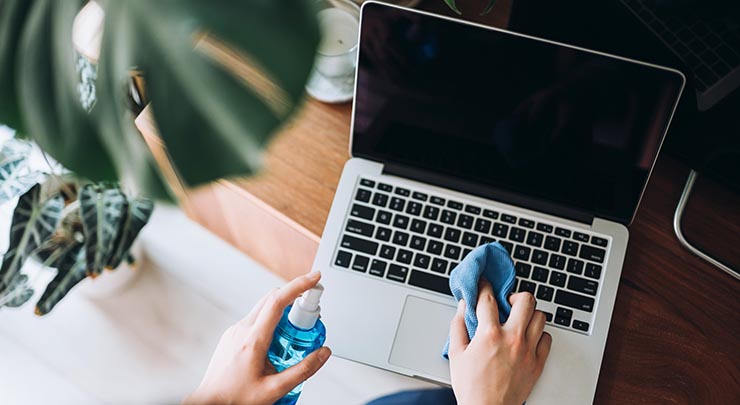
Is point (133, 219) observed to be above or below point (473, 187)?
below

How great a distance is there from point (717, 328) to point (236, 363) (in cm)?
52

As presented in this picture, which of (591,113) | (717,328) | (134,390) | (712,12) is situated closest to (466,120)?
(591,113)

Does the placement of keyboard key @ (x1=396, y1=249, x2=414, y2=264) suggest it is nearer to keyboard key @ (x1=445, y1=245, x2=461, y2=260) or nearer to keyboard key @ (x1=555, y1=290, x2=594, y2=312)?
keyboard key @ (x1=445, y1=245, x2=461, y2=260)

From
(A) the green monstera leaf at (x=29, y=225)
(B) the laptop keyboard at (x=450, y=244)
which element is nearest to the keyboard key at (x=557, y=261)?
(B) the laptop keyboard at (x=450, y=244)

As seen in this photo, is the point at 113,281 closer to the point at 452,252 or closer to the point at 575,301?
the point at 452,252

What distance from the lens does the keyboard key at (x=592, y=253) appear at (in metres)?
0.82

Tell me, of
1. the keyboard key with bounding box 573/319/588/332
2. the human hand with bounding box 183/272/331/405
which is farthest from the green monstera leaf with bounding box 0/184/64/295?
the keyboard key with bounding box 573/319/588/332

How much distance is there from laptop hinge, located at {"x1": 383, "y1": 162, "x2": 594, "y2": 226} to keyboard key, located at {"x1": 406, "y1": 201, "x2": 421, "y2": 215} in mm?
29

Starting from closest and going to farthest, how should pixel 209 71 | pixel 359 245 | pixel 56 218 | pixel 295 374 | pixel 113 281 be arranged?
pixel 209 71
pixel 295 374
pixel 359 245
pixel 56 218
pixel 113 281

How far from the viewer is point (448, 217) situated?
836mm

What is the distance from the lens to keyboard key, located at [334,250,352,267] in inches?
32.4

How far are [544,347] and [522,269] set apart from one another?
3.6 inches

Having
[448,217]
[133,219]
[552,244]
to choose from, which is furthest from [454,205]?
[133,219]

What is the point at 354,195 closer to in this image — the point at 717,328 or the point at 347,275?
the point at 347,275
